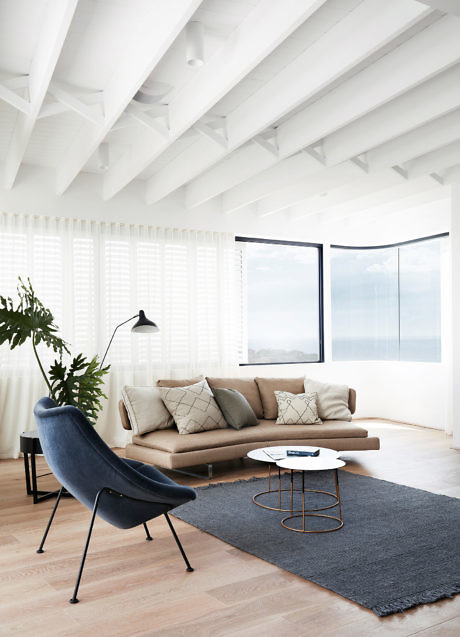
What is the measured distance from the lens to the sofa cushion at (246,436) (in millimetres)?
5004

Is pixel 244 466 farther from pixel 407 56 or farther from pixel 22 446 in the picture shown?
pixel 407 56

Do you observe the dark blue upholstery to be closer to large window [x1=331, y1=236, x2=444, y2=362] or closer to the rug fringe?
the rug fringe

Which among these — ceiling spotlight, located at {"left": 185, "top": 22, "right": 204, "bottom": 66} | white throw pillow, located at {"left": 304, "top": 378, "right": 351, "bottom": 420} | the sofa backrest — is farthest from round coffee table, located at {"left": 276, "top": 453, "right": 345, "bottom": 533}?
ceiling spotlight, located at {"left": 185, "top": 22, "right": 204, "bottom": 66}

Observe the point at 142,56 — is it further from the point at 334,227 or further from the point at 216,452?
the point at 334,227

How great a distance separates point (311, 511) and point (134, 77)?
2.97 meters

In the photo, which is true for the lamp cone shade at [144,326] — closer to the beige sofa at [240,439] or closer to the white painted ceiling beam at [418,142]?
the beige sofa at [240,439]

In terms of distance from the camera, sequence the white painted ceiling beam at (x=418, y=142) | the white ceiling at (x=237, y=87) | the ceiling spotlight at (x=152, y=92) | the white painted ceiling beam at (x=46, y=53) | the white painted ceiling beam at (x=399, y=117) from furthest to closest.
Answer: the white painted ceiling beam at (x=418, y=142) → the ceiling spotlight at (x=152, y=92) → the white painted ceiling beam at (x=399, y=117) → the white ceiling at (x=237, y=87) → the white painted ceiling beam at (x=46, y=53)

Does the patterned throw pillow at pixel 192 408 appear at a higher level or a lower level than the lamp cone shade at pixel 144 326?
lower

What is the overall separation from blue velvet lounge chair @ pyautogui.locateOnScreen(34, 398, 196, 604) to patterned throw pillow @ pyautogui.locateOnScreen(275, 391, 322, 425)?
8.95 ft

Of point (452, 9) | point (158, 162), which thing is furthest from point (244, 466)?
point (452, 9)

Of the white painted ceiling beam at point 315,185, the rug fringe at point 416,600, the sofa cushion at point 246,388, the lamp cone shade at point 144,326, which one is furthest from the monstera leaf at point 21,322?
the rug fringe at point 416,600

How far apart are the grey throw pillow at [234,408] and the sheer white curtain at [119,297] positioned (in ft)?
4.26

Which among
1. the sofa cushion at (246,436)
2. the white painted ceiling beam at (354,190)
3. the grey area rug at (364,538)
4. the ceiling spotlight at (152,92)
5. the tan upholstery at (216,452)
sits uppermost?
the ceiling spotlight at (152,92)

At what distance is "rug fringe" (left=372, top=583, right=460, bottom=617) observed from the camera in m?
2.66
